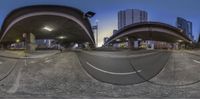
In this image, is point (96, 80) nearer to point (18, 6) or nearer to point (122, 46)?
point (122, 46)

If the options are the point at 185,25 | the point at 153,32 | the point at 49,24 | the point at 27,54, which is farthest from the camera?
the point at 27,54

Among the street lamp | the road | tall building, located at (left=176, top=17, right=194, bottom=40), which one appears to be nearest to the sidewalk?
the road

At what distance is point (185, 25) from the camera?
212 cm

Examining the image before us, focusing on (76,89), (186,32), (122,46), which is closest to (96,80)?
(76,89)

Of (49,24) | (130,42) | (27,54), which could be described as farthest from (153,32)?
(27,54)

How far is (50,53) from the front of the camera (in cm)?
235

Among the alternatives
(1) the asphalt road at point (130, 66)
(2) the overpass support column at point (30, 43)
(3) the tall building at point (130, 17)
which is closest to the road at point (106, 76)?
(1) the asphalt road at point (130, 66)

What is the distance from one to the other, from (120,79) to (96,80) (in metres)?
0.21

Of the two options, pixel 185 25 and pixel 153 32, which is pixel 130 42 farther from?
pixel 185 25

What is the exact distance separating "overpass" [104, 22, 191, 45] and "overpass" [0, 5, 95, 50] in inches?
13.0

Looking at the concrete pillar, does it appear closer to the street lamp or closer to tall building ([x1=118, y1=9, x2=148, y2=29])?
tall building ([x1=118, y1=9, x2=148, y2=29])

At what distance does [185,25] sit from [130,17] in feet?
1.51

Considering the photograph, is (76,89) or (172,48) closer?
(172,48)

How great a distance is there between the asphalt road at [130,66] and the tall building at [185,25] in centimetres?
22
